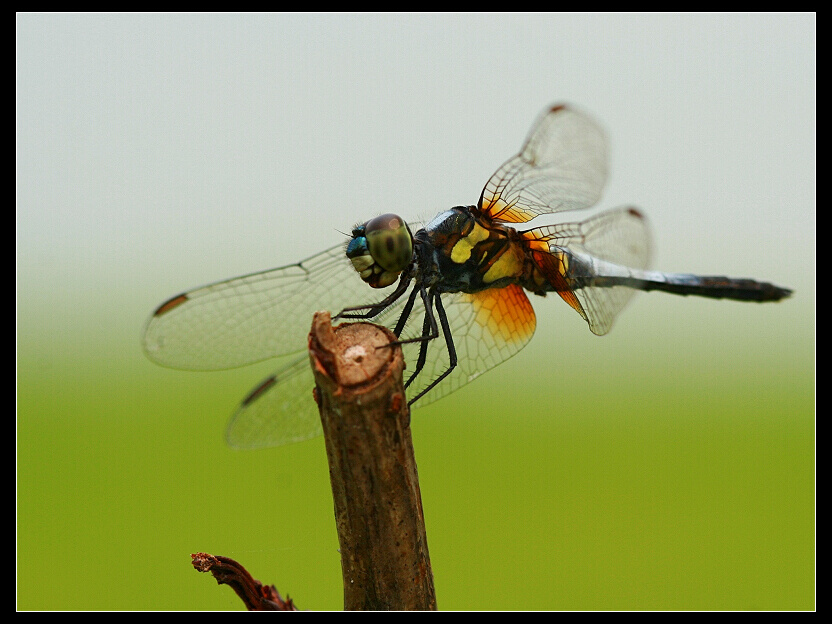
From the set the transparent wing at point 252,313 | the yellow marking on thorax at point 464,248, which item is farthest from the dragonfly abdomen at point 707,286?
the transparent wing at point 252,313

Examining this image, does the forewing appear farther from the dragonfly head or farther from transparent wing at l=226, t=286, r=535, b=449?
the dragonfly head

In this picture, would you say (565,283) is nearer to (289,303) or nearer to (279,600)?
(289,303)

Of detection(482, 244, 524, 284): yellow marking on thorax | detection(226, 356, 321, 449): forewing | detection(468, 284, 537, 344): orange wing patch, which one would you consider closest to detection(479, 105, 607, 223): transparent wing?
detection(482, 244, 524, 284): yellow marking on thorax

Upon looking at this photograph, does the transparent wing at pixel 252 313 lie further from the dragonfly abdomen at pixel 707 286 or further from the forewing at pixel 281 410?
the dragonfly abdomen at pixel 707 286

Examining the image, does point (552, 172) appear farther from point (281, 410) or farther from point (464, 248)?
point (281, 410)

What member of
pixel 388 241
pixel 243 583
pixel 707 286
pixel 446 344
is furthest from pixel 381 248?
pixel 707 286
